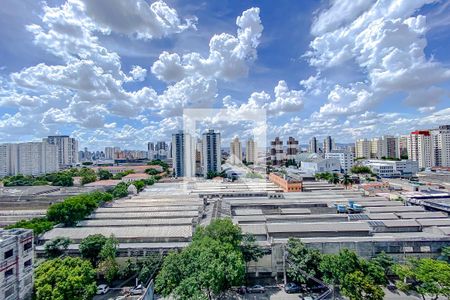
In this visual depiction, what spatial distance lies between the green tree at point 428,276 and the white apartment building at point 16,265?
12.8m

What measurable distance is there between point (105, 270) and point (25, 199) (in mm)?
18049

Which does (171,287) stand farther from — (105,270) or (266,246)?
(266,246)

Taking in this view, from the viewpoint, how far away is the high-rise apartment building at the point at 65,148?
66625 mm

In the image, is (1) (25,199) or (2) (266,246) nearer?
(2) (266,246)

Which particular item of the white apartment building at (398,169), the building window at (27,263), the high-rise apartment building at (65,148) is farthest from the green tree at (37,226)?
the high-rise apartment building at (65,148)

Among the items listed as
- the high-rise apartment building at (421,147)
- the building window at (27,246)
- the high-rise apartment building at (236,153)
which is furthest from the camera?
the high-rise apartment building at (236,153)

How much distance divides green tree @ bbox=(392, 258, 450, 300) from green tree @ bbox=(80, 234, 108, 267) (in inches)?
465

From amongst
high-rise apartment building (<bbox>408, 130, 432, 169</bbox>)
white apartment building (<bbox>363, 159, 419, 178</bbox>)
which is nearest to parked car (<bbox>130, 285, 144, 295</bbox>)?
white apartment building (<bbox>363, 159, 419, 178</bbox>)

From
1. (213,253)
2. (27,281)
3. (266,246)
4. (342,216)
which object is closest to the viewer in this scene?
(27,281)

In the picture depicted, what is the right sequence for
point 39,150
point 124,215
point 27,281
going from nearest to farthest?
1. point 27,281
2. point 124,215
3. point 39,150

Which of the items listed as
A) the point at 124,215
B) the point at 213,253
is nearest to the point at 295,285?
the point at 213,253

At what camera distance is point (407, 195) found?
21.0 metres

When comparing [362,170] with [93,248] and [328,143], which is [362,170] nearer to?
[328,143]

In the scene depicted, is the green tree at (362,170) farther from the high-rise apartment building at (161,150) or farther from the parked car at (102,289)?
the high-rise apartment building at (161,150)
